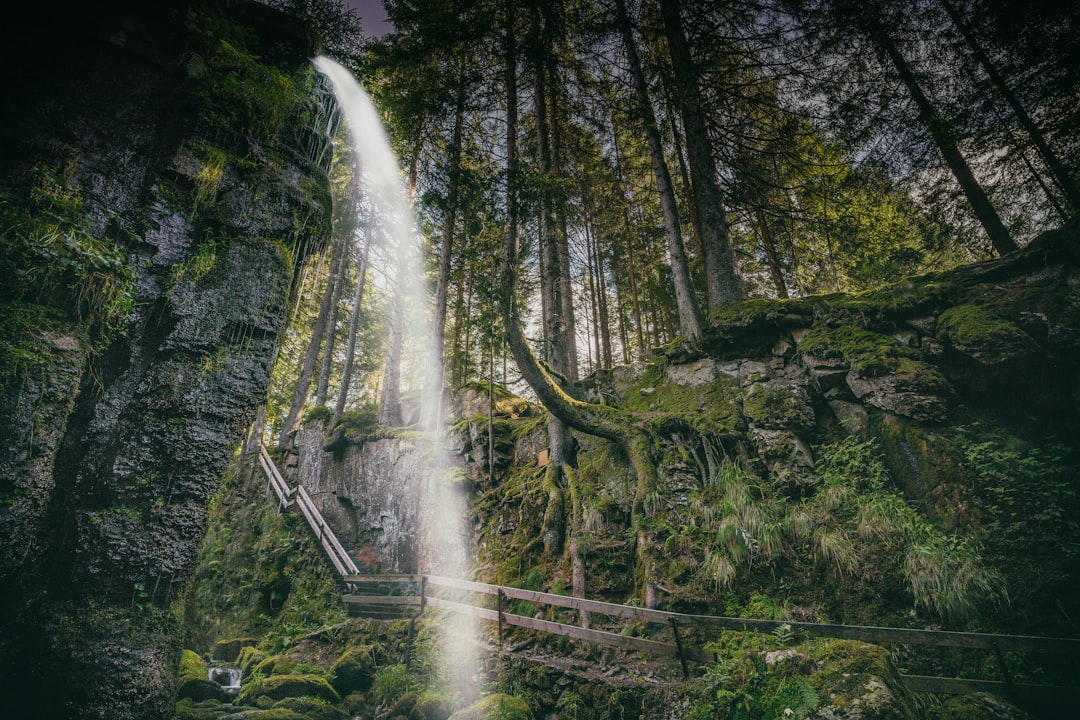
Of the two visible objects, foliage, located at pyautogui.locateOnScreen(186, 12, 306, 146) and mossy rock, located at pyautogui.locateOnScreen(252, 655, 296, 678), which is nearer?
foliage, located at pyautogui.locateOnScreen(186, 12, 306, 146)

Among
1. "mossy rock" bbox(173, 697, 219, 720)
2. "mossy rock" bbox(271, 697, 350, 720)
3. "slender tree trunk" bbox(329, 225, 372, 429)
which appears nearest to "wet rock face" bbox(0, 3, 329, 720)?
"mossy rock" bbox(173, 697, 219, 720)

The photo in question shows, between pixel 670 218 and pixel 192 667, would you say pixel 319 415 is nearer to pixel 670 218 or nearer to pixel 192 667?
pixel 192 667

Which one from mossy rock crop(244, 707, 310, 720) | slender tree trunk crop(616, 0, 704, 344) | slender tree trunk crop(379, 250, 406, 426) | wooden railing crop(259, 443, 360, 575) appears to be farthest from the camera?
slender tree trunk crop(379, 250, 406, 426)

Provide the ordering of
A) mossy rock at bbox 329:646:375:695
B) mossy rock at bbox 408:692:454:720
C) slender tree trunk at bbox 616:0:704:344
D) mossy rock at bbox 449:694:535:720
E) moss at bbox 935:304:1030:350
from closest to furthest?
mossy rock at bbox 449:694:535:720
moss at bbox 935:304:1030:350
mossy rock at bbox 408:692:454:720
mossy rock at bbox 329:646:375:695
slender tree trunk at bbox 616:0:704:344

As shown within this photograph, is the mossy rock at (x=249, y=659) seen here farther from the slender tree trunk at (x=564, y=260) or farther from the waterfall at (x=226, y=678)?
the slender tree trunk at (x=564, y=260)

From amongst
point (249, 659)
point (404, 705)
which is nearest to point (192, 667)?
point (249, 659)

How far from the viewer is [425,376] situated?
468 inches

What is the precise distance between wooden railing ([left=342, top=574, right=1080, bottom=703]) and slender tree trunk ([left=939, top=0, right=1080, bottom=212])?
8.40 m

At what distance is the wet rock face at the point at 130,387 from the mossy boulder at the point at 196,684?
12.9 ft

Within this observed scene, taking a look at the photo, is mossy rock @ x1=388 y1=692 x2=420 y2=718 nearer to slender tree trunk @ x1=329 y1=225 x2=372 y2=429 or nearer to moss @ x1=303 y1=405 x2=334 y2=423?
slender tree trunk @ x1=329 y1=225 x2=372 y2=429

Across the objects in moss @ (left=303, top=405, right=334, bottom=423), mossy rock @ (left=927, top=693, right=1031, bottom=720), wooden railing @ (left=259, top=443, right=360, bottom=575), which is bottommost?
mossy rock @ (left=927, top=693, right=1031, bottom=720)

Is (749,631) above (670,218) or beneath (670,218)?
beneath

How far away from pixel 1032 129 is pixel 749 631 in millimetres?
10191

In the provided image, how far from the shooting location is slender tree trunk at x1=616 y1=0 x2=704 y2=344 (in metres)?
8.23
